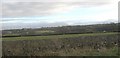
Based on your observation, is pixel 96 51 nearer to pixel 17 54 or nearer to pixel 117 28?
pixel 117 28

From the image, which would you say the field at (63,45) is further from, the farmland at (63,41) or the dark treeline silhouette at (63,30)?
the dark treeline silhouette at (63,30)

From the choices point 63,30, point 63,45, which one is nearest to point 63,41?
point 63,45

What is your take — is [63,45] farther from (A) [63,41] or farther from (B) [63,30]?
(B) [63,30]

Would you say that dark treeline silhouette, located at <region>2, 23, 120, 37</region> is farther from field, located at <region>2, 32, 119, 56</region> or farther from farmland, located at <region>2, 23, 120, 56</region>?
field, located at <region>2, 32, 119, 56</region>

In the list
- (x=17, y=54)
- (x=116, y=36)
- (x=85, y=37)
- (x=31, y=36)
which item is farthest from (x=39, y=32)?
(x=116, y=36)

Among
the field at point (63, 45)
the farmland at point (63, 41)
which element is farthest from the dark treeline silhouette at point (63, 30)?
the field at point (63, 45)

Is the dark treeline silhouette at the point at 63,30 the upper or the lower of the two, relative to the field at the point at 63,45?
upper
